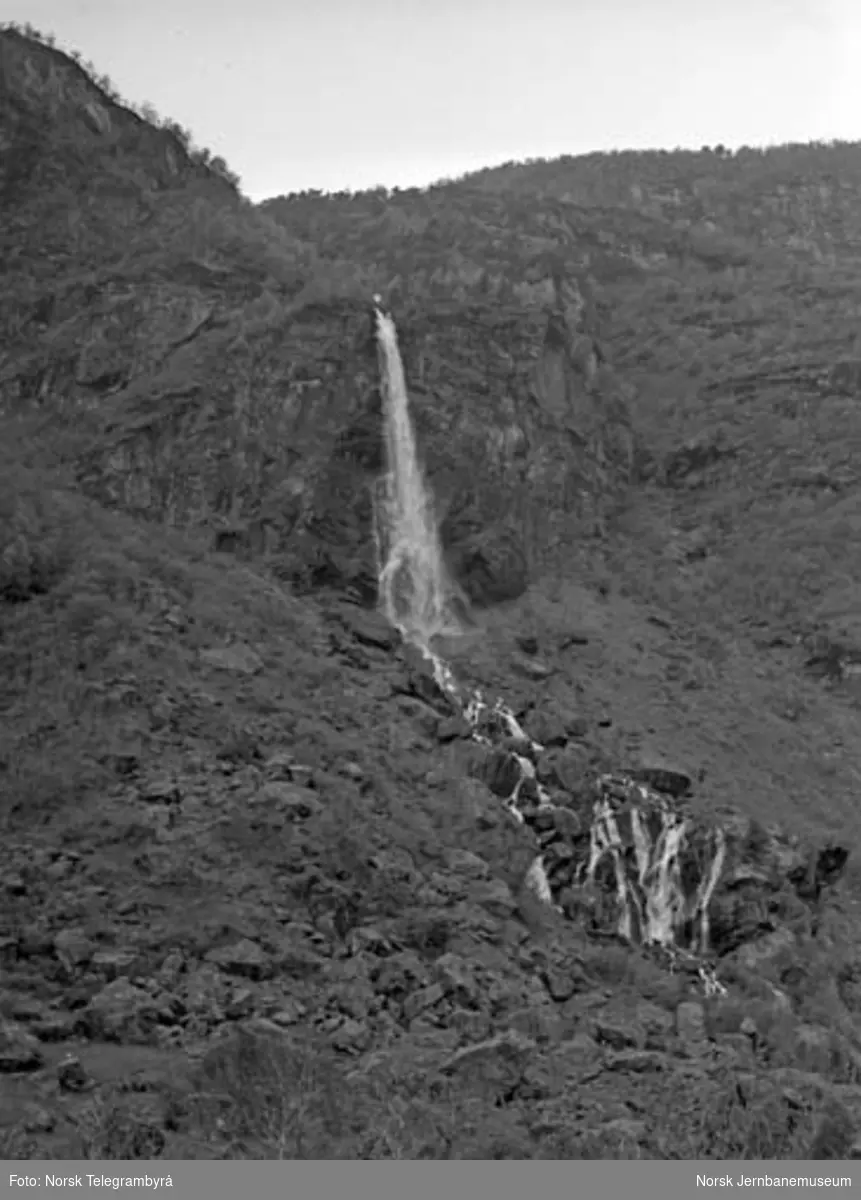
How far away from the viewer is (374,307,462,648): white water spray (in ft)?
83.7

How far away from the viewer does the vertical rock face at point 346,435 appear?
86.2 feet

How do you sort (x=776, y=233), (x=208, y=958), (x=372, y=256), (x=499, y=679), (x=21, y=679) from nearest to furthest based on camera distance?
(x=208, y=958) → (x=21, y=679) → (x=499, y=679) → (x=372, y=256) → (x=776, y=233)

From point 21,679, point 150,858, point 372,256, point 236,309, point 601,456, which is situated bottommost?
point 150,858

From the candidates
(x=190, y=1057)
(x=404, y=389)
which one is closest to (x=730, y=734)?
(x=404, y=389)

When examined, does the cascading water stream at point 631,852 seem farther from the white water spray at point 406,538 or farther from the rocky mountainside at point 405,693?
the white water spray at point 406,538

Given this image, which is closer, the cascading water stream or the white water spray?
the cascading water stream

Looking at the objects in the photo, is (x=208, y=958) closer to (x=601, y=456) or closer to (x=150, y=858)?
(x=150, y=858)

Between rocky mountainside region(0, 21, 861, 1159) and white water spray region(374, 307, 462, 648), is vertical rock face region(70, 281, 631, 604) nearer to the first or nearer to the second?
rocky mountainside region(0, 21, 861, 1159)

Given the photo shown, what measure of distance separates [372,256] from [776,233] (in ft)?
59.2

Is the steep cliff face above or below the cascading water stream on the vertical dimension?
above

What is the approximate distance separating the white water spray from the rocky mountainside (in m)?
0.39

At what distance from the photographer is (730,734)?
912 inches

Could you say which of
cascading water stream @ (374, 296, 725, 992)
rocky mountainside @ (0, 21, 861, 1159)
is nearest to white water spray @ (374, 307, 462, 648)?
rocky mountainside @ (0, 21, 861, 1159)

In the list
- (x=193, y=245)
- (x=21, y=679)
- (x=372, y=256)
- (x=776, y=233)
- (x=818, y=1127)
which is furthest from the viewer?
(x=776, y=233)
